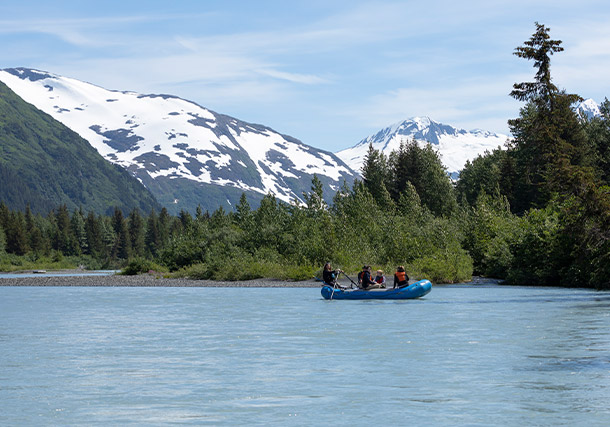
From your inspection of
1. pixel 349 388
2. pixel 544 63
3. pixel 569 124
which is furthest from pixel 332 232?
pixel 349 388

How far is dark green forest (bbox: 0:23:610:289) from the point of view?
51125mm

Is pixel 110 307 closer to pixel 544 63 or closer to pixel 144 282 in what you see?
pixel 144 282

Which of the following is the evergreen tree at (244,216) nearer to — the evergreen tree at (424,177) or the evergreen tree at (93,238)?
the evergreen tree at (424,177)

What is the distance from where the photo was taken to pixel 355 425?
47.2ft

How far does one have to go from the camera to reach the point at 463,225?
2911 inches

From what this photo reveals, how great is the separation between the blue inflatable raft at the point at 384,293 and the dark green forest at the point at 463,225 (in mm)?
9147

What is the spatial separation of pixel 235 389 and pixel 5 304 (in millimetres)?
32575

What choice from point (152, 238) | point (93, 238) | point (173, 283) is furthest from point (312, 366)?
point (152, 238)

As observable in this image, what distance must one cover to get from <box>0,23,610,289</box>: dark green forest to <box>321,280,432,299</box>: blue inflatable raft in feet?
30.0

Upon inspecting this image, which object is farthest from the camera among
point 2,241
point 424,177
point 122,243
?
point 122,243

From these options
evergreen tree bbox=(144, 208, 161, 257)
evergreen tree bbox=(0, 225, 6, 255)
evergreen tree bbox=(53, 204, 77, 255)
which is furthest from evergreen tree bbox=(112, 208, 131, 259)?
evergreen tree bbox=(0, 225, 6, 255)

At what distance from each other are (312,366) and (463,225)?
180 feet

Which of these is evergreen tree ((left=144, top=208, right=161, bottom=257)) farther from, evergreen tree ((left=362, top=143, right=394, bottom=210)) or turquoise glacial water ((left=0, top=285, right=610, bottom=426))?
turquoise glacial water ((left=0, top=285, right=610, bottom=426))

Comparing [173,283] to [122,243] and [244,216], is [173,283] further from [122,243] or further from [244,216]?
[122,243]
